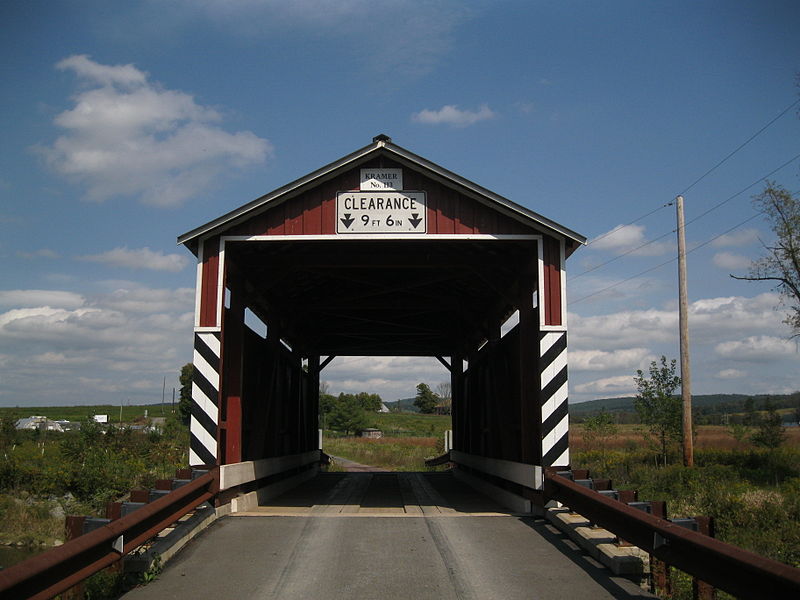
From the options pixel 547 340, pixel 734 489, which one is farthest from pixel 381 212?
pixel 734 489

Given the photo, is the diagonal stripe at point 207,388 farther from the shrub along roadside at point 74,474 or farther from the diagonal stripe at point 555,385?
the shrub along roadside at point 74,474

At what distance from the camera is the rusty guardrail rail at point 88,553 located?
446cm

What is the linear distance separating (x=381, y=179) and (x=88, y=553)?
707 cm

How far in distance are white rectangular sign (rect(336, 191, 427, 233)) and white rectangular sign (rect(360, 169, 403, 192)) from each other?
0.33ft

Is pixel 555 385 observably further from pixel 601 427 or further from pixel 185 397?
pixel 185 397

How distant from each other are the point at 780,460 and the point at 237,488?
25686 millimetres

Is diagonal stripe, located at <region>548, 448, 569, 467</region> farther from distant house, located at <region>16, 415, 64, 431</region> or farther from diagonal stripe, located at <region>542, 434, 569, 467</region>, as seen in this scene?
distant house, located at <region>16, 415, 64, 431</region>

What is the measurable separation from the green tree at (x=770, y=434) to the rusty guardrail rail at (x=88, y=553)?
3253cm

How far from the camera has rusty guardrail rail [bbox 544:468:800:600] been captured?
4270mm

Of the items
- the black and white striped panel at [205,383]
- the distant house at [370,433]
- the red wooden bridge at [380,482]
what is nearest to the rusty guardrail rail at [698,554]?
the red wooden bridge at [380,482]

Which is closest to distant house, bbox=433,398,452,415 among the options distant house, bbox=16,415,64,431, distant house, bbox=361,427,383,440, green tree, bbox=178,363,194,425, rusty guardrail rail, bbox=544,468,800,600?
distant house, bbox=361,427,383,440

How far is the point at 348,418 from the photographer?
8469 cm

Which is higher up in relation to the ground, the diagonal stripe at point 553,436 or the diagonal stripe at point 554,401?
the diagonal stripe at point 554,401

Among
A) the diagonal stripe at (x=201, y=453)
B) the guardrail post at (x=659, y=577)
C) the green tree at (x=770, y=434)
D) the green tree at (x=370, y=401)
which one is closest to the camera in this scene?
the guardrail post at (x=659, y=577)
